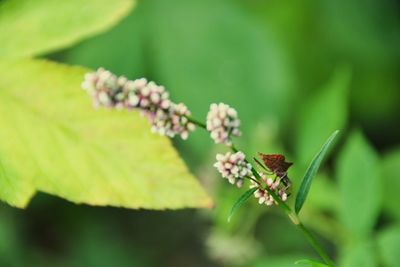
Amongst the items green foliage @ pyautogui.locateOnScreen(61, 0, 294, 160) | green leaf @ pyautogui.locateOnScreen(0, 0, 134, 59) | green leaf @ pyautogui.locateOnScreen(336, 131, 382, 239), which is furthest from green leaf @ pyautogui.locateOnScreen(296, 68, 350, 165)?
green leaf @ pyautogui.locateOnScreen(0, 0, 134, 59)

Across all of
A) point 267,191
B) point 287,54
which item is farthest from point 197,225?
point 267,191

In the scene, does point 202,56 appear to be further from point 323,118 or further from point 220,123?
point 220,123

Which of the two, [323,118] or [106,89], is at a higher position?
[323,118]

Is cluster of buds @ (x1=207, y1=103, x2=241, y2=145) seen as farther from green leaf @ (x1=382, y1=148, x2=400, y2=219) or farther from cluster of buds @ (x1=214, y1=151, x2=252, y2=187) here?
green leaf @ (x1=382, y1=148, x2=400, y2=219)

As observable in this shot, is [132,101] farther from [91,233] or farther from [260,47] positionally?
[91,233]

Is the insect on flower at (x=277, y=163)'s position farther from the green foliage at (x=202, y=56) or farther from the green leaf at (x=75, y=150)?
the green foliage at (x=202, y=56)

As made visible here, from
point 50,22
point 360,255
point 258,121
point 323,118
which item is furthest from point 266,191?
point 258,121
